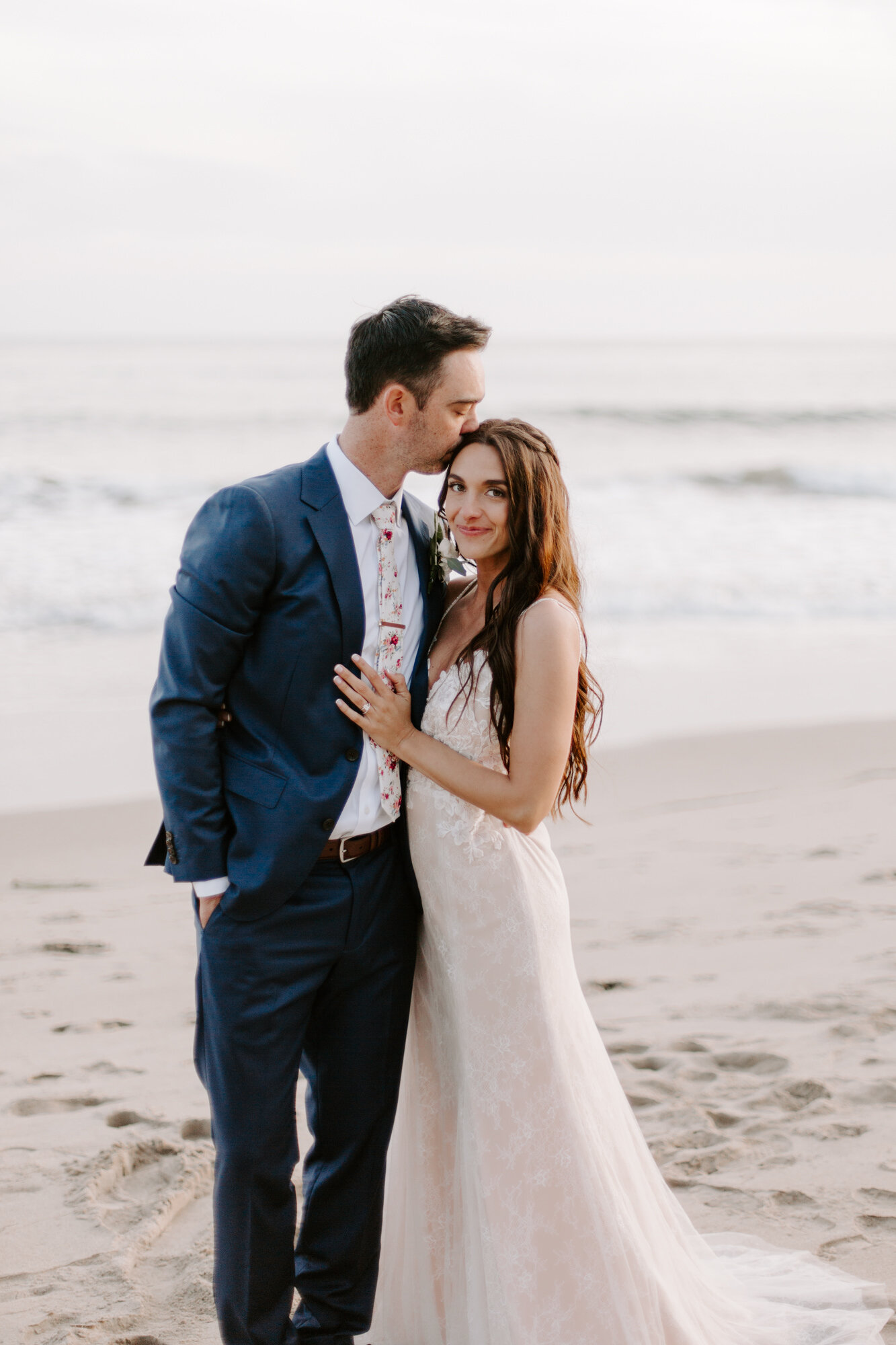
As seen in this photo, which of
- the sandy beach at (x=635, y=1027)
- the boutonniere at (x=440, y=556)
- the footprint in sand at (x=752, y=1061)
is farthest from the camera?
the footprint in sand at (x=752, y=1061)

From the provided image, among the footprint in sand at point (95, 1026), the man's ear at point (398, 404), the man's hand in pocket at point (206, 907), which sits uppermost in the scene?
the man's ear at point (398, 404)

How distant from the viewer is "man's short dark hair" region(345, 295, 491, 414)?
8.46ft

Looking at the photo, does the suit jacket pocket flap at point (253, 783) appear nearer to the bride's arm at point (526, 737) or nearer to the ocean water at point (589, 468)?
the bride's arm at point (526, 737)

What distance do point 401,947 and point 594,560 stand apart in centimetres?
1022

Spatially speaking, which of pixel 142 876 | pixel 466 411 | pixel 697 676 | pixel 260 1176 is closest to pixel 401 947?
pixel 260 1176

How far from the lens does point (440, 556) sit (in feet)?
9.46

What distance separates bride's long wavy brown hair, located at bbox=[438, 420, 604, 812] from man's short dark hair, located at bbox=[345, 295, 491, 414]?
0.19m

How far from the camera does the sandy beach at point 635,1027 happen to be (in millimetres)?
3268

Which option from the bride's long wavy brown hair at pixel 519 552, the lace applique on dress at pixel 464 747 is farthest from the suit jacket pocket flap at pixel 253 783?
the bride's long wavy brown hair at pixel 519 552

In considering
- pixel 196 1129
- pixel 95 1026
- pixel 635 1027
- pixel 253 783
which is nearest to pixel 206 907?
pixel 253 783

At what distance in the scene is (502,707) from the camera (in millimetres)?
2688

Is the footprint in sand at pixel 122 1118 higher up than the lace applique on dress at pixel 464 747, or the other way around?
the lace applique on dress at pixel 464 747

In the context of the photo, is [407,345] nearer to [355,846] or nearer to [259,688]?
[259,688]

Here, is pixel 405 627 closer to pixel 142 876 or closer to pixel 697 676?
pixel 142 876
